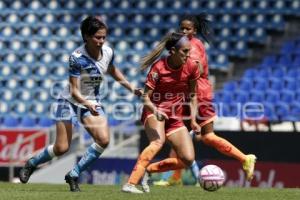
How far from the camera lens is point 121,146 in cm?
1630

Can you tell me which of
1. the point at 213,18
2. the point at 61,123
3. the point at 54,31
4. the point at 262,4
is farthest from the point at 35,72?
the point at 61,123

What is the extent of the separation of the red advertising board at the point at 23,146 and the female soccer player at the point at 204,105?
7383 millimetres

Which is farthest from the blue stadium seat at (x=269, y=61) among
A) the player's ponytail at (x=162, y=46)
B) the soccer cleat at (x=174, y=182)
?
the player's ponytail at (x=162, y=46)

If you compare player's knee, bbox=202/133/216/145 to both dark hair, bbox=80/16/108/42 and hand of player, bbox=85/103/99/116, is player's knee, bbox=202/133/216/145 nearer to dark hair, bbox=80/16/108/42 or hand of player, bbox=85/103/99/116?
hand of player, bbox=85/103/99/116

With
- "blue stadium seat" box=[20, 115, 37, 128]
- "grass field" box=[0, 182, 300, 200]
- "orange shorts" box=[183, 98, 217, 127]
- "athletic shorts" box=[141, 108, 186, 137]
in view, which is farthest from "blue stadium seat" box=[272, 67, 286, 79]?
"athletic shorts" box=[141, 108, 186, 137]

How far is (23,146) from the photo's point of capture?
16.9 meters

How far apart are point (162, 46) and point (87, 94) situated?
1035 millimetres

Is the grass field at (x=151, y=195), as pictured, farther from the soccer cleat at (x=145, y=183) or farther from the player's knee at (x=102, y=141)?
the player's knee at (x=102, y=141)

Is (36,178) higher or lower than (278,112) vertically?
lower

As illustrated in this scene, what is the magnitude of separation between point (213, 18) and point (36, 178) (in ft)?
22.7

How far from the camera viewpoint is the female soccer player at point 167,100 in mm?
8367

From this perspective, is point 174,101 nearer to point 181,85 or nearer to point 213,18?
point 181,85

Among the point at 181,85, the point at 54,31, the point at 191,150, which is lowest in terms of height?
the point at 191,150

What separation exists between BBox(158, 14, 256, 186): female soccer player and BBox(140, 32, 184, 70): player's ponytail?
0.71 m
